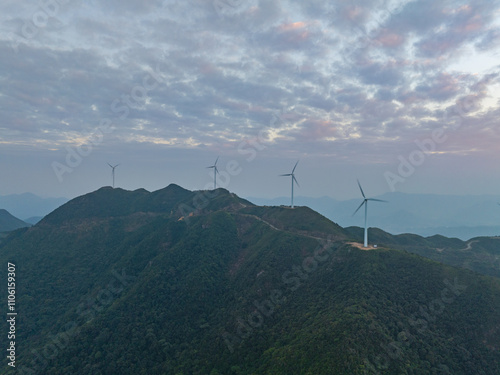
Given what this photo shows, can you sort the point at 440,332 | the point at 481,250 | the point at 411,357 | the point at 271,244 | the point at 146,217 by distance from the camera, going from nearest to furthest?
the point at 411,357
the point at 440,332
the point at 271,244
the point at 481,250
the point at 146,217

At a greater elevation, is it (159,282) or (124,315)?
(159,282)

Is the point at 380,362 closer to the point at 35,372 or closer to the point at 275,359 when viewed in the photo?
the point at 275,359

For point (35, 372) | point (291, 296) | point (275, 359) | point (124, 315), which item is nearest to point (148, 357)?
point (124, 315)

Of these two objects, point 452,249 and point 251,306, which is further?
point 452,249

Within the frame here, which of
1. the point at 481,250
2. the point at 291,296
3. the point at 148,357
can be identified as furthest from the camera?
the point at 481,250

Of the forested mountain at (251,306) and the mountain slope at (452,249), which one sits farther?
the mountain slope at (452,249)

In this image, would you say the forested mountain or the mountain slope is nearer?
the forested mountain

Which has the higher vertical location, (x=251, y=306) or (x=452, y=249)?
(x=452, y=249)

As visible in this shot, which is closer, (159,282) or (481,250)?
(159,282)
